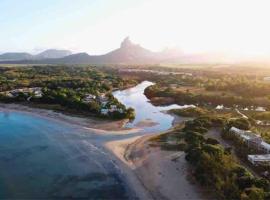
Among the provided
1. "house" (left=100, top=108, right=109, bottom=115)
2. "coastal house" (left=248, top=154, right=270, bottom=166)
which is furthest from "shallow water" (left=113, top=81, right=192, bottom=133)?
"coastal house" (left=248, top=154, right=270, bottom=166)

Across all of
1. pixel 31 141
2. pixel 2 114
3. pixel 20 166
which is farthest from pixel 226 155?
pixel 2 114

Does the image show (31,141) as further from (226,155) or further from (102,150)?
(226,155)

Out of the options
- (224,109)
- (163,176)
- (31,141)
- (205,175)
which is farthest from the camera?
(224,109)

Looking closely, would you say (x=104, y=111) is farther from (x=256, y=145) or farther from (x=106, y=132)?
(x=256, y=145)

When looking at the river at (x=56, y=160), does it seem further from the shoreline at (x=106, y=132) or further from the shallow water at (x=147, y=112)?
the shoreline at (x=106, y=132)

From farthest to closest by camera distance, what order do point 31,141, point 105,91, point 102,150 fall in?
point 105,91, point 31,141, point 102,150

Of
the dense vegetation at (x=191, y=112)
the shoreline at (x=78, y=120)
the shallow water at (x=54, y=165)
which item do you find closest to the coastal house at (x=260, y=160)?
the shallow water at (x=54, y=165)

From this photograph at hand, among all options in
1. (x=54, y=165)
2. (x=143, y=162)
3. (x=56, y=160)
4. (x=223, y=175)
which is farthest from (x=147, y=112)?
(x=223, y=175)
